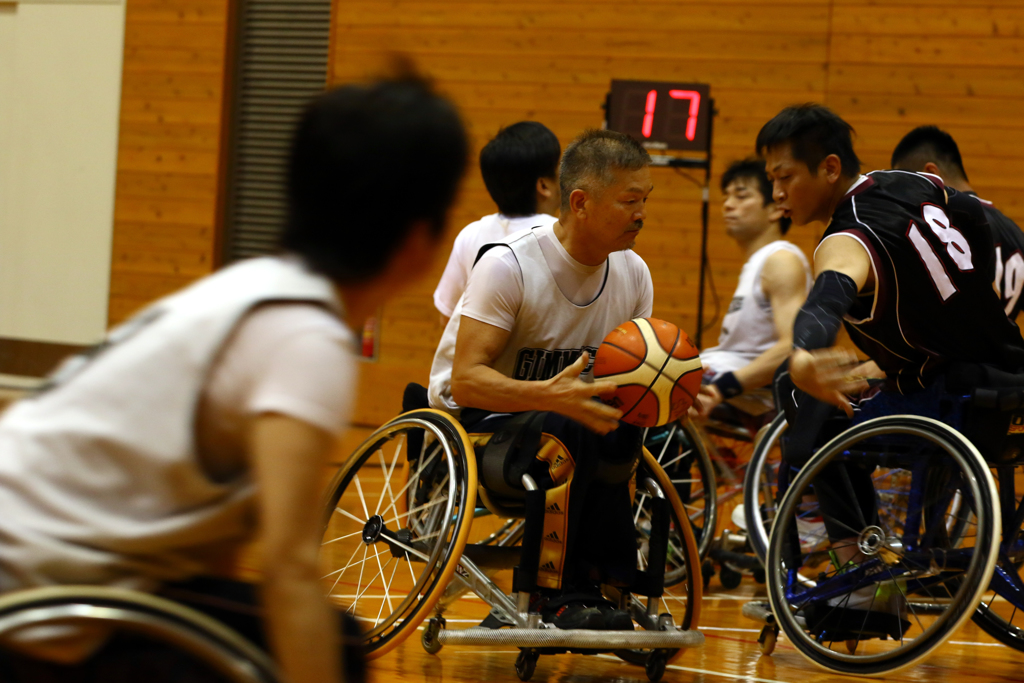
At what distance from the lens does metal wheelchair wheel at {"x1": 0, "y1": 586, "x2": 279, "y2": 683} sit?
995 millimetres

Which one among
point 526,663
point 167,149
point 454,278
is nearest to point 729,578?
point 454,278

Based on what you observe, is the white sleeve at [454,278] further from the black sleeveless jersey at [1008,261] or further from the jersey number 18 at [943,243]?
the black sleeveless jersey at [1008,261]

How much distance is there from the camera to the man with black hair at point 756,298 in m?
3.93

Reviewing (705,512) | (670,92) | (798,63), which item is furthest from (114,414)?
(798,63)

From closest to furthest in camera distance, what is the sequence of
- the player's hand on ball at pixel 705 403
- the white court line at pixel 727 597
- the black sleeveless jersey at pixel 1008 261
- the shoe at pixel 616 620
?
the shoe at pixel 616 620
the player's hand on ball at pixel 705 403
the black sleeveless jersey at pixel 1008 261
the white court line at pixel 727 597

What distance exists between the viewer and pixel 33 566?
3.45 feet

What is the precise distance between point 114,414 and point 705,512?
117 inches

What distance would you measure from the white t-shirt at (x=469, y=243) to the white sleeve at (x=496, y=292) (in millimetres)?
806

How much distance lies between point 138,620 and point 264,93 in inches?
305

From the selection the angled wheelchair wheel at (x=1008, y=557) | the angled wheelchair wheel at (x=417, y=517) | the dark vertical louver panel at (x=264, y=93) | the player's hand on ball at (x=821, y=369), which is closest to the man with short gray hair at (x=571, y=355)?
the angled wheelchair wheel at (x=417, y=517)

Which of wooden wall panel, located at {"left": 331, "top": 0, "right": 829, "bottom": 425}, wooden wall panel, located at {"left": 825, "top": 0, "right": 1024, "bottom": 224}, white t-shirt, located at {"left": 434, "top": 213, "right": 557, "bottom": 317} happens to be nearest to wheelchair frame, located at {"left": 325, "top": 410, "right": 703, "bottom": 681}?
white t-shirt, located at {"left": 434, "top": 213, "right": 557, "bottom": 317}

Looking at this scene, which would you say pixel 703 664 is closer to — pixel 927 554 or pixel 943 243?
pixel 927 554

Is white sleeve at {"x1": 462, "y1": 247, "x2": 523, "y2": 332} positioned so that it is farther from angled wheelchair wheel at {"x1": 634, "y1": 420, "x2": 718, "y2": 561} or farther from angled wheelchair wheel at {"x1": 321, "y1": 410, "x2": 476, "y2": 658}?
angled wheelchair wheel at {"x1": 634, "y1": 420, "x2": 718, "y2": 561}

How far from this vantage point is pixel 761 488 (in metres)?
3.75
